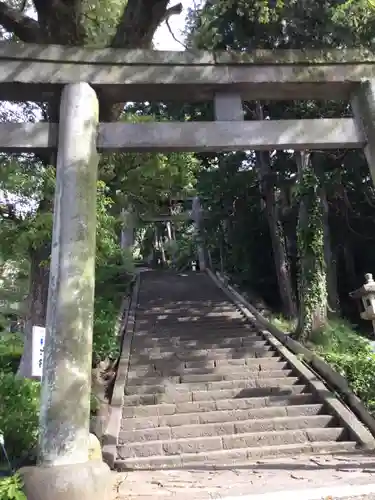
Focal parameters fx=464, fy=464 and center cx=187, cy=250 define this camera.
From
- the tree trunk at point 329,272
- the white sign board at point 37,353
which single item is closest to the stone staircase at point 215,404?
the white sign board at point 37,353

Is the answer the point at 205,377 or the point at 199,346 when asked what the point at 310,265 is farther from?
the point at 205,377

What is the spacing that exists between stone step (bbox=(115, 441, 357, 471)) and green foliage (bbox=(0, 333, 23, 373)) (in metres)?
4.32

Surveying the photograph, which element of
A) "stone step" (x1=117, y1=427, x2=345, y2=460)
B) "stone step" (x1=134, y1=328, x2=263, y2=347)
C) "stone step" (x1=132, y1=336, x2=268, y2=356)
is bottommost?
"stone step" (x1=117, y1=427, x2=345, y2=460)

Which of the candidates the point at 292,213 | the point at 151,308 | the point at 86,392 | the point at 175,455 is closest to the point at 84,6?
the point at 86,392

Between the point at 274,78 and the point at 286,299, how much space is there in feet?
30.7

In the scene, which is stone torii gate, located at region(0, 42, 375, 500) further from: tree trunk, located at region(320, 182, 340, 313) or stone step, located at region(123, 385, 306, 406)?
tree trunk, located at region(320, 182, 340, 313)

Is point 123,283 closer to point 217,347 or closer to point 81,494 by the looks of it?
point 217,347

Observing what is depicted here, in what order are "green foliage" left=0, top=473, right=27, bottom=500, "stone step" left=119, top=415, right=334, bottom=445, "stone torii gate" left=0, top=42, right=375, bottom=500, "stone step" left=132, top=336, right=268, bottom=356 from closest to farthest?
"green foliage" left=0, top=473, right=27, bottom=500, "stone torii gate" left=0, top=42, right=375, bottom=500, "stone step" left=119, top=415, right=334, bottom=445, "stone step" left=132, top=336, right=268, bottom=356

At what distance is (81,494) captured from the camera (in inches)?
151

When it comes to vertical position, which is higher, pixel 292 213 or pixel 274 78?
pixel 292 213

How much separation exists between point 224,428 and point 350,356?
373 cm

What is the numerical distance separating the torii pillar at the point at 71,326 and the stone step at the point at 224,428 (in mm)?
2783

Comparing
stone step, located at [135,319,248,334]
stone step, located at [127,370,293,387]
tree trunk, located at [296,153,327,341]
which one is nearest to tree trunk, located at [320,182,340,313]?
tree trunk, located at [296,153,327,341]

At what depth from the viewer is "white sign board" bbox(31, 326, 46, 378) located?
16.3 ft
